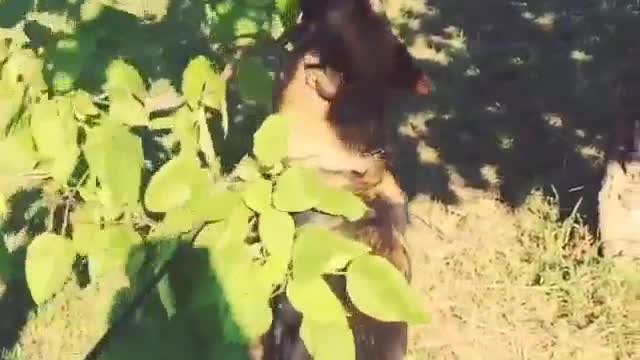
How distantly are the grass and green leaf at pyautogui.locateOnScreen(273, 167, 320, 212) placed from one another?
3316 millimetres

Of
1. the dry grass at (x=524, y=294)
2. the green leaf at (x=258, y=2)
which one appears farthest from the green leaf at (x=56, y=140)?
the dry grass at (x=524, y=294)

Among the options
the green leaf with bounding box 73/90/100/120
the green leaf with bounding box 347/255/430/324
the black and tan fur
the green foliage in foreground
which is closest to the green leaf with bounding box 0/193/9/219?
the green foliage in foreground

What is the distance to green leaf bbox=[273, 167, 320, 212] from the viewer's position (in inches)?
43.2

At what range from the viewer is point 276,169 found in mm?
1135

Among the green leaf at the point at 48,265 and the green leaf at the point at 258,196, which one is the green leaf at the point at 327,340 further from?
the green leaf at the point at 48,265

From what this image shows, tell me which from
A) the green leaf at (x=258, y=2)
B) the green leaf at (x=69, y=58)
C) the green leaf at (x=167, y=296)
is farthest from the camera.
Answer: the green leaf at (x=258, y=2)

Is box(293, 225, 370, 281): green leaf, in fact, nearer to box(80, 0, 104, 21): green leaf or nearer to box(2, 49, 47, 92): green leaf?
box(2, 49, 47, 92): green leaf

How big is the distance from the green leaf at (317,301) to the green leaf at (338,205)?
0.27ft

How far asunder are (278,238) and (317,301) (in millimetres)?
75

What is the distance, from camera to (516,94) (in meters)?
6.87

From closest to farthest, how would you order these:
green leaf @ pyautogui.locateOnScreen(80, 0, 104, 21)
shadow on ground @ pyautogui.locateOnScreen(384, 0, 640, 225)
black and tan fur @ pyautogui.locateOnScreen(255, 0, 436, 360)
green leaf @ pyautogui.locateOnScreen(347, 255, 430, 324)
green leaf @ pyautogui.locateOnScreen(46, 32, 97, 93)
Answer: green leaf @ pyautogui.locateOnScreen(347, 255, 430, 324) → green leaf @ pyautogui.locateOnScreen(46, 32, 97, 93) → green leaf @ pyautogui.locateOnScreen(80, 0, 104, 21) → black and tan fur @ pyautogui.locateOnScreen(255, 0, 436, 360) → shadow on ground @ pyautogui.locateOnScreen(384, 0, 640, 225)

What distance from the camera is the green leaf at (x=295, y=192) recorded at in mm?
1097

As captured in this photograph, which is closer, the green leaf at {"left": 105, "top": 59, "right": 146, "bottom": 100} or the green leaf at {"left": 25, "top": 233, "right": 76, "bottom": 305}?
the green leaf at {"left": 25, "top": 233, "right": 76, "bottom": 305}

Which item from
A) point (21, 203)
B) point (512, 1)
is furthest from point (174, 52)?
point (512, 1)
